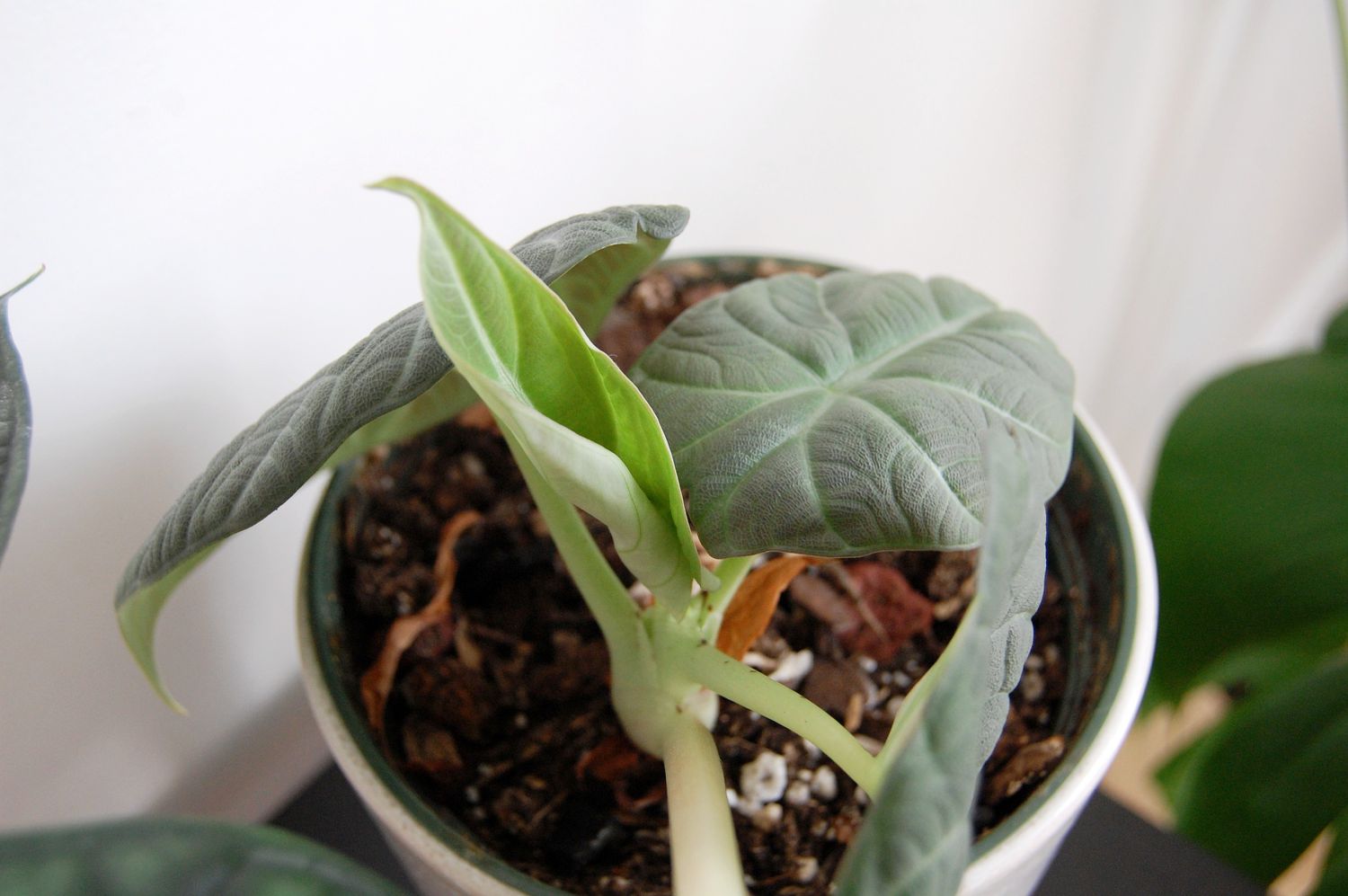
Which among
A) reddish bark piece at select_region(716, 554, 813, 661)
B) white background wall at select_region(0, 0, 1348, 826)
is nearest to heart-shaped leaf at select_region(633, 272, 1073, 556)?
reddish bark piece at select_region(716, 554, 813, 661)

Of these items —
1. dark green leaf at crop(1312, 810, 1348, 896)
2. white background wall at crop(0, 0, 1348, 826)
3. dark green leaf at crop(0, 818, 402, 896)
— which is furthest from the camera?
dark green leaf at crop(1312, 810, 1348, 896)

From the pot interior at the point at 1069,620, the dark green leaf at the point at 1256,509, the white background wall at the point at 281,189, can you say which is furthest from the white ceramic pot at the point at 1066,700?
the dark green leaf at the point at 1256,509

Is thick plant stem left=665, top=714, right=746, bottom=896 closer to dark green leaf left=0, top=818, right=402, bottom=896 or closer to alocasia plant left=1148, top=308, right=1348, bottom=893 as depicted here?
dark green leaf left=0, top=818, right=402, bottom=896

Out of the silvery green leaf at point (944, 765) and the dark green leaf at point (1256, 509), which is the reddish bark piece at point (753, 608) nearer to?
the silvery green leaf at point (944, 765)

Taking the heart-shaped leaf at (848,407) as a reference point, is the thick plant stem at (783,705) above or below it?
below

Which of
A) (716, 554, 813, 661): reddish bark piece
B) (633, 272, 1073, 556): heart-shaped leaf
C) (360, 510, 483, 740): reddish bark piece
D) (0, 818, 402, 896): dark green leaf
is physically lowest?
(360, 510, 483, 740): reddish bark piece

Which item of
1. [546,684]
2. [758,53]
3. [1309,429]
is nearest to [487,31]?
[758,53]

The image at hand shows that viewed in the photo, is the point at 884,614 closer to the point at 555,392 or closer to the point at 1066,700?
the point at 1066,700

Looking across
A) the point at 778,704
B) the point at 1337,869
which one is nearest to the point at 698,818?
the point at 778,704

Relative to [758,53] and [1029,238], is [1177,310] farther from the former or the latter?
[758,53]
